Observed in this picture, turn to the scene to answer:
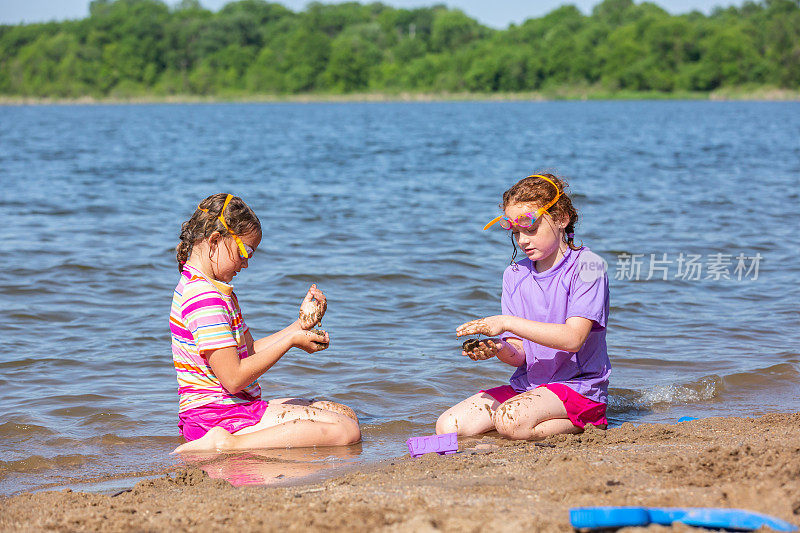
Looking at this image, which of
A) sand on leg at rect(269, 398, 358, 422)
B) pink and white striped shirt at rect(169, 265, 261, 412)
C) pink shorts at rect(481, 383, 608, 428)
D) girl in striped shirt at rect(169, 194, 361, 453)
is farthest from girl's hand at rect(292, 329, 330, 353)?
pink shorts at rect(481, 383, 608, 428)

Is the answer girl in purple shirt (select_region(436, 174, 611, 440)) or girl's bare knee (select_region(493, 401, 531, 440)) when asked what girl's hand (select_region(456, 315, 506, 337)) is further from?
girl's bare knee (select_region(493, 401, 531, 440))

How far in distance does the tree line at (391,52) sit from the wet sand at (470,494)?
263 ft

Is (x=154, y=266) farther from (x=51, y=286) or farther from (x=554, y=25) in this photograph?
(x=554, y=25)

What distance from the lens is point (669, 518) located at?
8.25 ft

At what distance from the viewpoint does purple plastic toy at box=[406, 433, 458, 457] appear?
3977 mm

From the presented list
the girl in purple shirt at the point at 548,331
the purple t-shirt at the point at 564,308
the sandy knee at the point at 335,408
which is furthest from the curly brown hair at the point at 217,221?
the purple t-shirt at the point at 564,308

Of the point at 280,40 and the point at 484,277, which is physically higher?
the point at 280,40

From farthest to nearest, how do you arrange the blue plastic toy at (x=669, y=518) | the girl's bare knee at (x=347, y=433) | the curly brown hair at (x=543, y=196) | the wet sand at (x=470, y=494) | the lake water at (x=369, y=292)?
the lake water at (x=369, y=292), the girl's bare knee at (x=347, y=433), the curly brown hair at (x=543, y=196), the wet sand at (x=470, y=494), the blue plastic toy at (x=669, y=518)

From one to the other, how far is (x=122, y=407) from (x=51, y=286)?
3370 millimetres

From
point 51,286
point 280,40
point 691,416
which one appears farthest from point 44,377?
point 280,40

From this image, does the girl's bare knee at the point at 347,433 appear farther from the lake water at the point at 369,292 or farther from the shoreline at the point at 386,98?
the shoreline at the point at 386,98

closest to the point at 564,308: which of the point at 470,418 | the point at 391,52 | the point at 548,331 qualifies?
the point at 548,331

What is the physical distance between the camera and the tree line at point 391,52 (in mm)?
86000

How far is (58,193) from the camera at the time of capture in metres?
14.0
